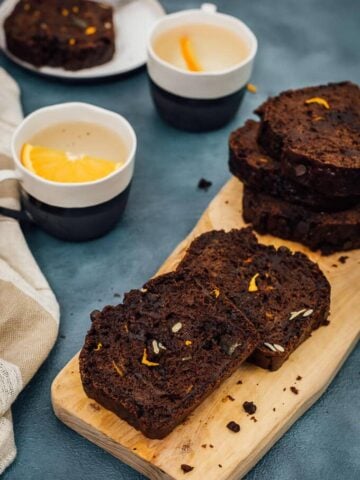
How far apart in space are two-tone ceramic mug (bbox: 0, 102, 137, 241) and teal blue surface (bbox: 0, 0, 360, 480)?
98mm

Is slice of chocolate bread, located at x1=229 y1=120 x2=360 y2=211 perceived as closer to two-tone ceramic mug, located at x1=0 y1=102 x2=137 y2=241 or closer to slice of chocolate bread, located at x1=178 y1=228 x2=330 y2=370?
slice of chocolate bread, located at x1=178 y1=228 x2=330 y2=370

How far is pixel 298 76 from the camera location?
3.66 metres

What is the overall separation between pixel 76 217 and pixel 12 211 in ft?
0.76

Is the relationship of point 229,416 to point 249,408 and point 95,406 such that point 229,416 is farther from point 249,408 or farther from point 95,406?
point 95,406

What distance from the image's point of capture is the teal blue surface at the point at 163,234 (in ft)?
7.55

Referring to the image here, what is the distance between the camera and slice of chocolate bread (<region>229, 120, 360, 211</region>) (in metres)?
2.64

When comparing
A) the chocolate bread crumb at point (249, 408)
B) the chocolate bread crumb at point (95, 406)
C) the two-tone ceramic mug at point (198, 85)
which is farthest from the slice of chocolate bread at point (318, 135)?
the chocolate bread crumb at point (95, 406)

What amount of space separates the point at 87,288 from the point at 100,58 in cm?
117

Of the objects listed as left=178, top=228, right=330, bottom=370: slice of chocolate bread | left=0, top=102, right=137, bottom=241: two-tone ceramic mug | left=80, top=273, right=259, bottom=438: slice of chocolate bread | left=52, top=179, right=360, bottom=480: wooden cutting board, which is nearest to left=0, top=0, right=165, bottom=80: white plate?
left=0, top=102, right=137, bottom=241: two-tone ceramic mug

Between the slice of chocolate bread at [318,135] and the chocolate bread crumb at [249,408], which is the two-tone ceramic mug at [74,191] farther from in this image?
the chocolate bread crumb at [249,408]

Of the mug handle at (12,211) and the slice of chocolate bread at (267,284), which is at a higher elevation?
the slice of chocolate bread at (267,284)

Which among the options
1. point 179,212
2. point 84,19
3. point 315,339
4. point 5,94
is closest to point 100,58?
point 84,19

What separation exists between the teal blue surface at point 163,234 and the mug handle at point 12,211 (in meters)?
0.10

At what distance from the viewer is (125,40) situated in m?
3.59
